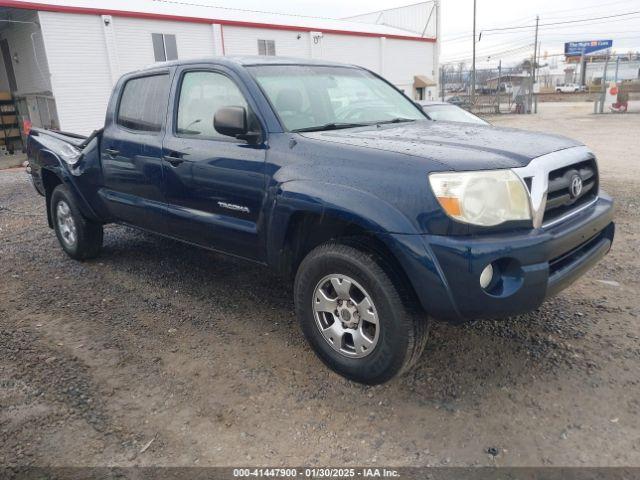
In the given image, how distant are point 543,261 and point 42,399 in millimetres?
2806

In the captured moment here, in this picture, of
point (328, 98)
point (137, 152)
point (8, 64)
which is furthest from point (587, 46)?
point (137, 152)

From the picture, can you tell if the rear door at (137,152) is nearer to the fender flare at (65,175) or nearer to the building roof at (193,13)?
the fender flare at (65,175)

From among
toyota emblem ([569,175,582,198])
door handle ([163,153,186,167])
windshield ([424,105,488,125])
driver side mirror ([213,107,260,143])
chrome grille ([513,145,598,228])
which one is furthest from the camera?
windshield ([424,105,488,125])

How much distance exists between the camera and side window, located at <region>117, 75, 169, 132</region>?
13.6 feet

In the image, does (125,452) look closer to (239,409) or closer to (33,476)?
(33,476)

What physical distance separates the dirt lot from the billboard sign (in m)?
82.9

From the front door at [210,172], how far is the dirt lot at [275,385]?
0.71 meters

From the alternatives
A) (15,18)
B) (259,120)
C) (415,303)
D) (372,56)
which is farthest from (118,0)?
(415,303)

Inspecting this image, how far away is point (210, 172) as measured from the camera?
358cm

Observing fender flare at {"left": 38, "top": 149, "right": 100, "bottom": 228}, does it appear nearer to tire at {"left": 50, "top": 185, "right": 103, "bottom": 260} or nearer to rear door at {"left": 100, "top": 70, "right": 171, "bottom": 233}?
tire at {"left": 50, "top": 185, "right": 103, "bottom": 260}

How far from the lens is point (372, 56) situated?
2789cm

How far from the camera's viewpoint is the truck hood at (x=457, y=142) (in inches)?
104

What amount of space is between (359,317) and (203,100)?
201cm

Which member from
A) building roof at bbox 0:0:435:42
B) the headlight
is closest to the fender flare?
the headlight
